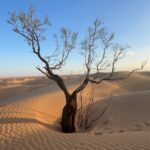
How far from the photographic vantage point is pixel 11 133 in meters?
8.94

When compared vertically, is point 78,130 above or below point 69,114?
below

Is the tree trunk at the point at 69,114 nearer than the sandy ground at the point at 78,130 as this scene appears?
No

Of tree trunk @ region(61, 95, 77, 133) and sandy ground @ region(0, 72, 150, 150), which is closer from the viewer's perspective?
sandy ground @ region(0, 72, 150, 150)

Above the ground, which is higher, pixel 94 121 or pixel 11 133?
pixel 11 133

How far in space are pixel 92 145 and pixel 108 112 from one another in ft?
26.5

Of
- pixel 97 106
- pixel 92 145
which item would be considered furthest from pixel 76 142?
pixel 97 106

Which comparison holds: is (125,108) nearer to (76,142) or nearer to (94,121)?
(94,121)

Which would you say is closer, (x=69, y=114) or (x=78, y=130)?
(x=69, y=114)

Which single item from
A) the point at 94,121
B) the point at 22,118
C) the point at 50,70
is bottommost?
the point at 94,121

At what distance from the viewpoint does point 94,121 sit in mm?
14031

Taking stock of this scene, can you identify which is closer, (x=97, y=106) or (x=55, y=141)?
(x=55, y=141)

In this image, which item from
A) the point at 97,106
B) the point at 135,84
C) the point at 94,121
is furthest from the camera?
the point at 135,84

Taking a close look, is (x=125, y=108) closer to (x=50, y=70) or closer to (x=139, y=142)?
(x=50, y=70)

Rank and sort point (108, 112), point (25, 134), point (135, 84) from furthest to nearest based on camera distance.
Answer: point (135, 84) → point (108, 112) → point (25, 134)
